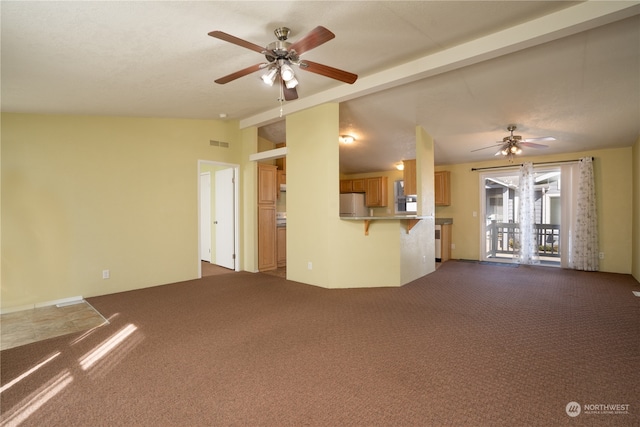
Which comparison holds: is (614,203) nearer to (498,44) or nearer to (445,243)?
(445,243)

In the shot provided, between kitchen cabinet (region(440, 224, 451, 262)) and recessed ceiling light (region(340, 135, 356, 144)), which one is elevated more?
recessed ceiling light (region(340, 135, 356, 144))

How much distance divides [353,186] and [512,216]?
4.23 metres

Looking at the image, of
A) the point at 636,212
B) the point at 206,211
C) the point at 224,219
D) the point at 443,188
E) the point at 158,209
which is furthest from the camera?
the point at 443,188

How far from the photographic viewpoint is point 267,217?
611 cm

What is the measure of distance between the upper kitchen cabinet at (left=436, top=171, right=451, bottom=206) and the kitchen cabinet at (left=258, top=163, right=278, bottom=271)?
13.6 feet

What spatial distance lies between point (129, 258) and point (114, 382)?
9.83ft

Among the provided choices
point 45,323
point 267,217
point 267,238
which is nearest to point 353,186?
point 267,217

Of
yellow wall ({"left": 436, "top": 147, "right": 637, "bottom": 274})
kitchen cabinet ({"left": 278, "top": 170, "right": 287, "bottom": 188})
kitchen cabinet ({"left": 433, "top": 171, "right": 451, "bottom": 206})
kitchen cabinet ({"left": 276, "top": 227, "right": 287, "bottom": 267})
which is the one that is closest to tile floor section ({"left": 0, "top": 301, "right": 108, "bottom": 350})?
kitchen cabinet ({"left": 276, "top": 227, "right": 287, "bottom": 267})

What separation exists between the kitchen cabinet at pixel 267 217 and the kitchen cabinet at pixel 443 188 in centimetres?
414

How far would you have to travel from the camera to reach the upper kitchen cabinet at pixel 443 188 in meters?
7.47

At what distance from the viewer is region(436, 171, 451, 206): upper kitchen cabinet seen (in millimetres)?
7469
